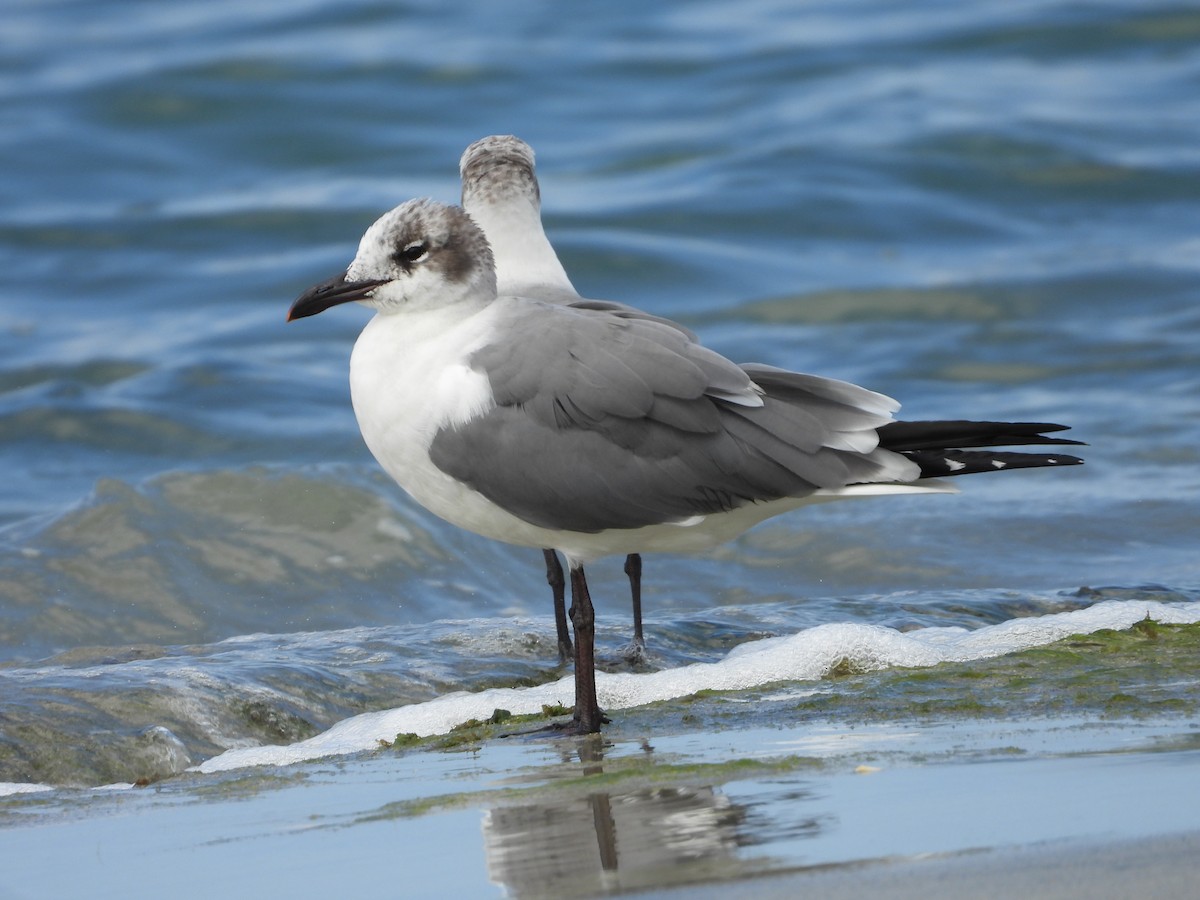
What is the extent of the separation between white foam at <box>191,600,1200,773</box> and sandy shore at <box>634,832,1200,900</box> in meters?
2.12

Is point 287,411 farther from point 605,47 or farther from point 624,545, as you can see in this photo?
point 605,47

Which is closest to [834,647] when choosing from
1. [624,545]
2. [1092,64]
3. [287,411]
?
[624,545]

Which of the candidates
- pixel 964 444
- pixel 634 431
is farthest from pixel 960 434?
pixel 634 431

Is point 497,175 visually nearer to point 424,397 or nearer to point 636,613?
point 636,613

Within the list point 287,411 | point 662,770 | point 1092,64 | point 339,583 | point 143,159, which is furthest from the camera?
point 1092,64

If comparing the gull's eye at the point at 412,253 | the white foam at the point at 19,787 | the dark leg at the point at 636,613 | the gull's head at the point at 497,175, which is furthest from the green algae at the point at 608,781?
the gull's head at the point at 497,175

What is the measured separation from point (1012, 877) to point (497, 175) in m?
4.57

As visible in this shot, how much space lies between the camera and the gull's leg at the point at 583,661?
4586 millimetres

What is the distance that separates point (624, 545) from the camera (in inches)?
190

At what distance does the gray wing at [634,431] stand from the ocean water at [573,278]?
933mm

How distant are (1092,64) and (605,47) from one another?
5.65 meters

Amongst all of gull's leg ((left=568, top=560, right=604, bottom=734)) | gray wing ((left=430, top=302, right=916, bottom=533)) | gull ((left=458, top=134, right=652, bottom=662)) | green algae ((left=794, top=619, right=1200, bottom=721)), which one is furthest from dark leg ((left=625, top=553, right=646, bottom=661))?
gray wing ((left=430, top=302, right=916, bottom=533))

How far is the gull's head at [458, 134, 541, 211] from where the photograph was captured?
675 cm

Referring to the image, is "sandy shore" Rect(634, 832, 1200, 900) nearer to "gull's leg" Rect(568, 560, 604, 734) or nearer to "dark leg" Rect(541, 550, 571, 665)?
"gull's leg" Rect(568, 560, 604, 734)
